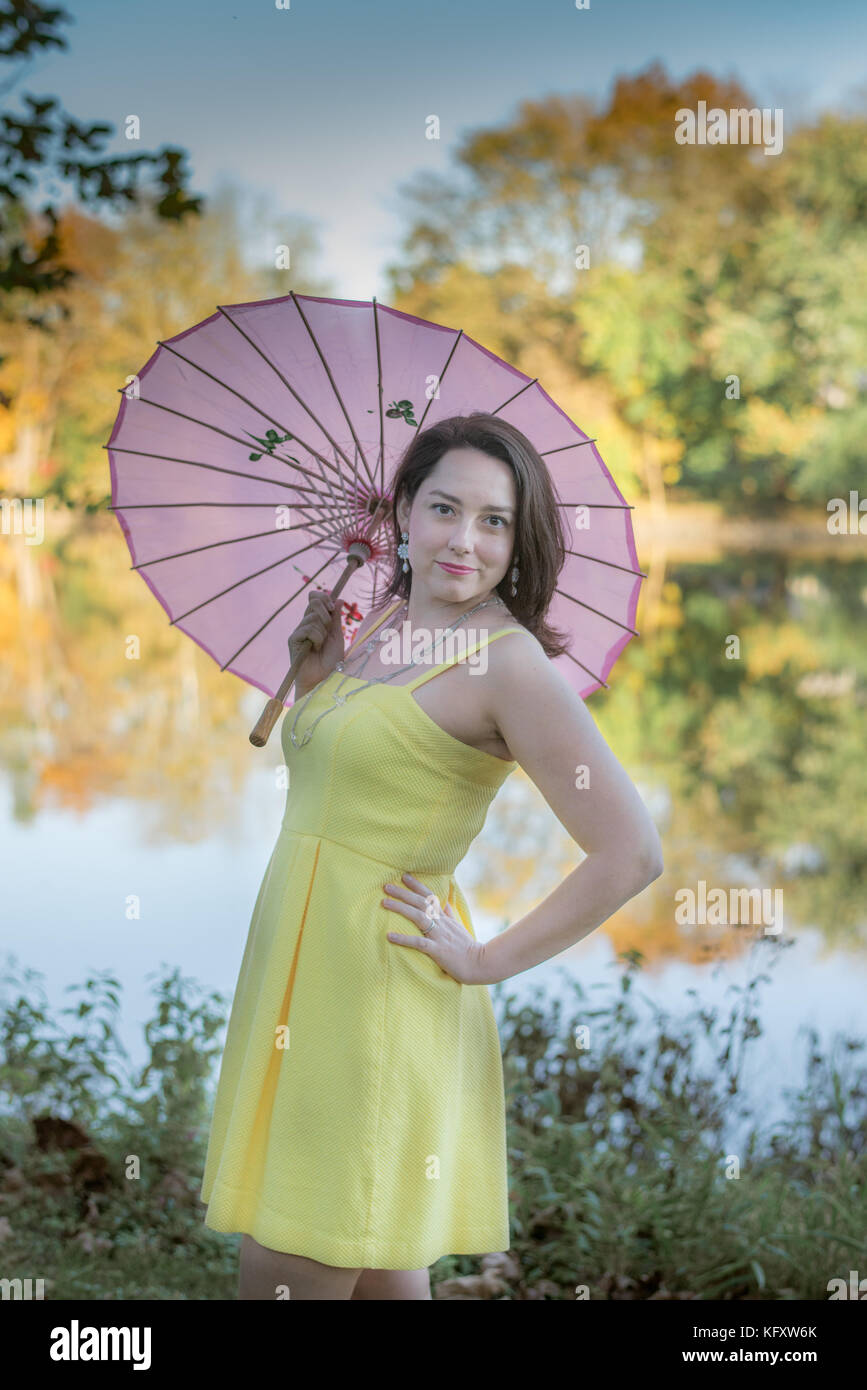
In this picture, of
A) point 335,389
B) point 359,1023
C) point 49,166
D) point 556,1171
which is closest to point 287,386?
point 335,389

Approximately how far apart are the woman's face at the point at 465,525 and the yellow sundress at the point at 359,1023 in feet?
0.40

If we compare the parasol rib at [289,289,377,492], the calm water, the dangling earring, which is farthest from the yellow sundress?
the calm water

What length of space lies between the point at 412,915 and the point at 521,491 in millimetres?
658

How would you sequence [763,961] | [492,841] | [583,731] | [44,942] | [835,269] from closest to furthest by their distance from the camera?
[583,731], [763,961], [44,942], [492,841], [835,269]

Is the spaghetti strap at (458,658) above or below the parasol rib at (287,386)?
below

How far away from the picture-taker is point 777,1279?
2.87 m

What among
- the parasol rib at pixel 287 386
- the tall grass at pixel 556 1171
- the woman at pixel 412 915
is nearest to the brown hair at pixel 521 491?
the woman at pixel 412 915

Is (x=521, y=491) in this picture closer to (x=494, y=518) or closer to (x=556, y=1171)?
(x=494, y=518)

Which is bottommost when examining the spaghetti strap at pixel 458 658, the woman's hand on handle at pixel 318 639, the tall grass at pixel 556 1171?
the tall grass at pixel 556 1171

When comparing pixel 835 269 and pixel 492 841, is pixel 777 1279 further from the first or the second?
pixel 835 269

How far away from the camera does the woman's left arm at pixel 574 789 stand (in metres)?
1.78

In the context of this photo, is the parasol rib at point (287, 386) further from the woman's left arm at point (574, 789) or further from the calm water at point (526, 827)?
the calm water at point (526, 827)
